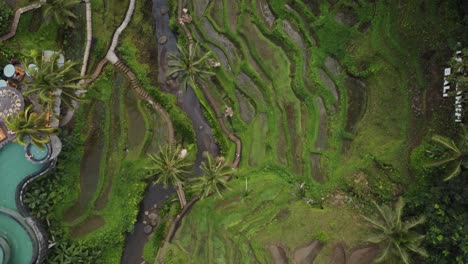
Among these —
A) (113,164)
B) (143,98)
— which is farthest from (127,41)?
(113,164)

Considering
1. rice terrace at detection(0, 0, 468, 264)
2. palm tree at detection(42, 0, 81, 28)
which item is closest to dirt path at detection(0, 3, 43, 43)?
rice terrace at detection(0, 0, 468, 264)

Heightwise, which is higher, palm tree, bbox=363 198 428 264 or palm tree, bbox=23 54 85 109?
palm tree, bbox=23 54 85 109

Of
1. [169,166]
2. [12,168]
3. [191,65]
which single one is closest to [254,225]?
[169,166]

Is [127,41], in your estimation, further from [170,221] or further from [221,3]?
[170,221]

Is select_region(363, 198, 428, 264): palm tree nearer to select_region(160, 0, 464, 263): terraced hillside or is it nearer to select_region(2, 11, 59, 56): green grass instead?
select_region(160, 0, 464, 263): terraced hillside

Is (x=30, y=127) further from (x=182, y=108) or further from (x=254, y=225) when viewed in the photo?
(x=254, y=225)

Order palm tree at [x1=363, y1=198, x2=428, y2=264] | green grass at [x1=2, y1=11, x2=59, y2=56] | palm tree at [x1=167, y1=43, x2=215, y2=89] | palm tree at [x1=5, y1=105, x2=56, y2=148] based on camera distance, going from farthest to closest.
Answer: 1. green grass at [x1=2, y1=11, x2=59, y2=56]
2. palm tree at [x1=167, y1=43, x2=215, y2=89]
3. palm tree at [x1=5, y1=105, x2=56, y2=148]
4. palm tree at [x1=363, y1=198, x2=428, y2=264]
